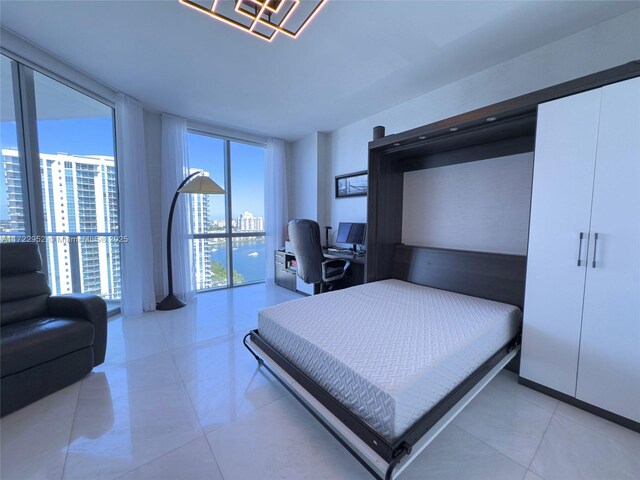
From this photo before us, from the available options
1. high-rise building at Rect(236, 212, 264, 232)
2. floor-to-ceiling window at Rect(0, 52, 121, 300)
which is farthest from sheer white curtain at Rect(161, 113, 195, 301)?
high-rise building at Rect(236, 212, 264, 232)

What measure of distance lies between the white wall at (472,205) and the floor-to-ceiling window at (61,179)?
3.76 m

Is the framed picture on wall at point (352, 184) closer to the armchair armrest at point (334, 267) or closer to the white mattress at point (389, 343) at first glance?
the armchair armrest at point (334, 267)

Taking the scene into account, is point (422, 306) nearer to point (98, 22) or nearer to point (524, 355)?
point (524, 355)

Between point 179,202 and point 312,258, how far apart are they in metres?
2.20

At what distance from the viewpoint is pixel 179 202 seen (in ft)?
12.0

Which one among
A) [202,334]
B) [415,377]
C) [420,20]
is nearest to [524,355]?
[415,377]

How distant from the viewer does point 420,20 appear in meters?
1.80

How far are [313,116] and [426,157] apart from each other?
173 centimetres

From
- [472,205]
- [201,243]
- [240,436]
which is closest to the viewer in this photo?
[240,436]

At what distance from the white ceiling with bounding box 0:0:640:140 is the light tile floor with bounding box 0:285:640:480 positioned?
8.77 feet

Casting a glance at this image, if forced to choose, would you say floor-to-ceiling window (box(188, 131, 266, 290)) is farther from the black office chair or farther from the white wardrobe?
the white wardrobe

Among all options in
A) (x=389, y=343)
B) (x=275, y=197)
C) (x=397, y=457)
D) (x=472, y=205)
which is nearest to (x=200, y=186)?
(x=275, y=197)

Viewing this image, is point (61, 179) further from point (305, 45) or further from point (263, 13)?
point (305, 45)

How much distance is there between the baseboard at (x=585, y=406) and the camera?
1.46 metres
